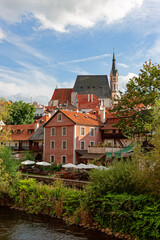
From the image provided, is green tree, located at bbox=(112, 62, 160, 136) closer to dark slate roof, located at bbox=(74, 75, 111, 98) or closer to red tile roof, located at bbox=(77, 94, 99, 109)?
red tile roof, located at bbox=(77, 94, 99, 109)

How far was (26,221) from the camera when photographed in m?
20.0

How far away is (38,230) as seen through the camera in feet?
58.7

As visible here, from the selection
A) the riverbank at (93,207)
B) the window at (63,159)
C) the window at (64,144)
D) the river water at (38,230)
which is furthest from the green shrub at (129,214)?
the window at (64,144)

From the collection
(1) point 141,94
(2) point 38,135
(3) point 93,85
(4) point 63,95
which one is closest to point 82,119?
(2) point 38,135

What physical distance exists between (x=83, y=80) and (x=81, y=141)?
269 feet

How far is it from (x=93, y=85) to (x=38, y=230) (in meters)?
105

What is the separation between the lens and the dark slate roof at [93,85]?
4638 inches

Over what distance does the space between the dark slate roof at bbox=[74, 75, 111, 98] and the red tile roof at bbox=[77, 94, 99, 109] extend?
26.6 ft

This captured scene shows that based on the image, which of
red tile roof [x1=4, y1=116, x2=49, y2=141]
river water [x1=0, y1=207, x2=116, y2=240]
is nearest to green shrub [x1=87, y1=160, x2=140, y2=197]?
river water [x1=0, y1=207, x2=116, y2=240]

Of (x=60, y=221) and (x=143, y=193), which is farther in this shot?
(x=60, y=221)

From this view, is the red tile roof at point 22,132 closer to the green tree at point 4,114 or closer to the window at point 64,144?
the window at point 64,144

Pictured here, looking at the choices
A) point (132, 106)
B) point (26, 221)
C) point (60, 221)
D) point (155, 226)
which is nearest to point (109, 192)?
point (155, 226)

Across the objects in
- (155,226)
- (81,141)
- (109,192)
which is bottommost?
(155,226)

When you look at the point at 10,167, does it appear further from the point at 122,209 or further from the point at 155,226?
the point at 155,226
